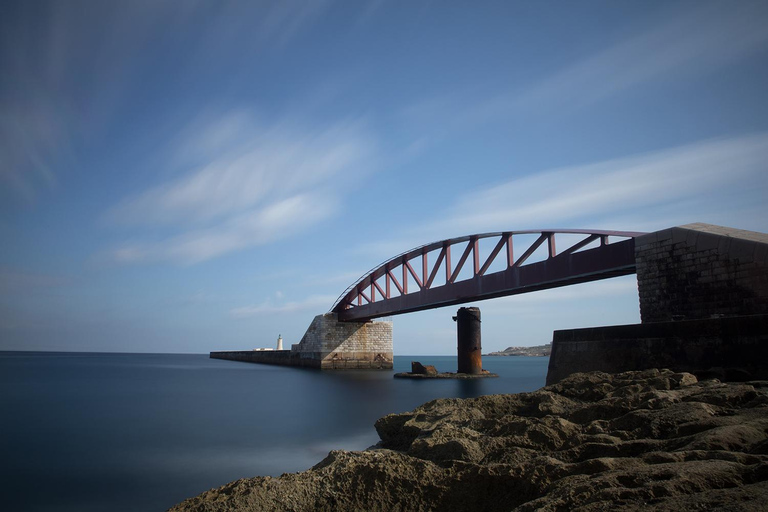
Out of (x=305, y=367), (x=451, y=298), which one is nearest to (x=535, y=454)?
(x=451, y=298)

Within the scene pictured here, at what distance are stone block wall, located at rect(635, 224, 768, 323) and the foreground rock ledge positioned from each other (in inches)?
238

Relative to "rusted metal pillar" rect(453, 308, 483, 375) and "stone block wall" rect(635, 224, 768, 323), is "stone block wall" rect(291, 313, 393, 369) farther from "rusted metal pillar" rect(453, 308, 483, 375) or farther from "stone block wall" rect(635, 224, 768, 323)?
"stone block wall" rect(635, 224, 768, 323)

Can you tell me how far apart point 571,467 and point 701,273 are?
10.0 m

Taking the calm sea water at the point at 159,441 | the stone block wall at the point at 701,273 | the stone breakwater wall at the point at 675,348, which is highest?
the stone block wall at the point at 701,273

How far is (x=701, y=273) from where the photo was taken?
11.5 metres

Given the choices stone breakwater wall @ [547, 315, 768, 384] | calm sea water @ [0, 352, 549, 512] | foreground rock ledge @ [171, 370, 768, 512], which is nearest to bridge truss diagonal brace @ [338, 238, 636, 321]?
calm sea water @ [0, 352, 549, 512]

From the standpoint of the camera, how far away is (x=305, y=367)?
154 feet

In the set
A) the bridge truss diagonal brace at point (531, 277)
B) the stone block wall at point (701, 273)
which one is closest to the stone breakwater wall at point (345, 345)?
the bridge truss diagonal brace at point (531, 277)

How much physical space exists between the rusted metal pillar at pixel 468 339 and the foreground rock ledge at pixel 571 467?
82.6 ft

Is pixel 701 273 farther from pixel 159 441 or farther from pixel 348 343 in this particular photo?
pixel 348 343

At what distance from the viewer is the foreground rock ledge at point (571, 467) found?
2.70 m

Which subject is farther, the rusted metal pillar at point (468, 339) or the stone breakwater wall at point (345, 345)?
the stone breakwater wall at point (345, 345)

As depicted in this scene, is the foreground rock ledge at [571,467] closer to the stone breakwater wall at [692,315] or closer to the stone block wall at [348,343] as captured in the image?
the stone breakwater wall at [692,315]

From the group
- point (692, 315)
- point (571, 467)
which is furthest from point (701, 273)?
point (571, 467)
